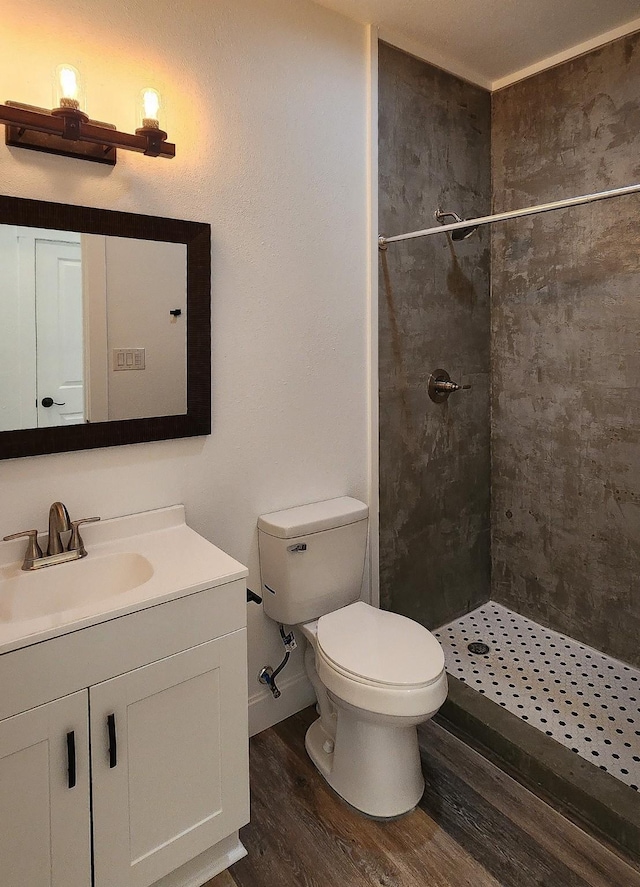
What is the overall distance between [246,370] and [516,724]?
154 centimetres

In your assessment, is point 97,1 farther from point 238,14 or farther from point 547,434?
point 547,434

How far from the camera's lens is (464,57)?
2.38 meters

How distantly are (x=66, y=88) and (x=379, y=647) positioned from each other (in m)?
1.71

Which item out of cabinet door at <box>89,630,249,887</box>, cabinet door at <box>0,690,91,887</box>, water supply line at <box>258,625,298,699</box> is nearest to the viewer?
cabinet door at <box>0,690,91,887</box>

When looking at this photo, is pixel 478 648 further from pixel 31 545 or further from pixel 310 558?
pixel 31 545

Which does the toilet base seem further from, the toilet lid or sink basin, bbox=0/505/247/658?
sink basin, bbox=0/505/247/658

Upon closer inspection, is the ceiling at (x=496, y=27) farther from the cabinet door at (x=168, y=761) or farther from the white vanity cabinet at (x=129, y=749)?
the cabinet door at (x=168, y=761)

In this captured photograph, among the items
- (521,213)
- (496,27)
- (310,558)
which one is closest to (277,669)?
(310,558)

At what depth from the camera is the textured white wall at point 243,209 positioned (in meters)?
1.53

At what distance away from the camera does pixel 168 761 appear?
138 cm

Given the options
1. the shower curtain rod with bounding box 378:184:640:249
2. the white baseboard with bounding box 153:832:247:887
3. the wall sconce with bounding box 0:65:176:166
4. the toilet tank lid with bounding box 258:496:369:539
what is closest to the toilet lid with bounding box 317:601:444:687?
the toilet tank lid with bounding box 258:496:369:539

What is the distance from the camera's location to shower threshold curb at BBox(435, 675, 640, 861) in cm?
164

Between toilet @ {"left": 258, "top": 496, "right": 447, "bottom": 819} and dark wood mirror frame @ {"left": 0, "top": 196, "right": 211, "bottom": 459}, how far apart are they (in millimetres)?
479

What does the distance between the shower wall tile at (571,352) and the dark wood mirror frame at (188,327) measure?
1540 millimetres
